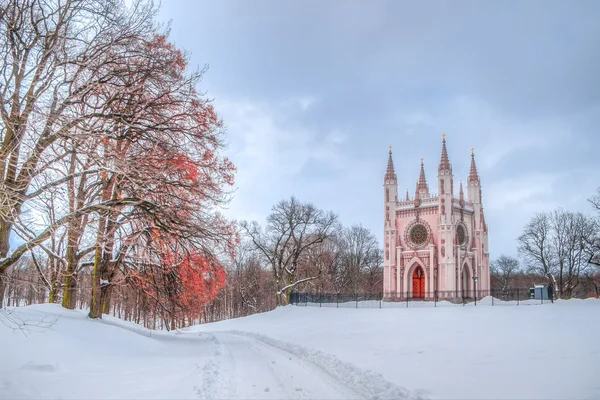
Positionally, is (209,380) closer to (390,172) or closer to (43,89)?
(43,89)

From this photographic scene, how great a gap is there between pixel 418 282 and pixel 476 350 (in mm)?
37715

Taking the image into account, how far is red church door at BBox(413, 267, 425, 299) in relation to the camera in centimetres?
4728

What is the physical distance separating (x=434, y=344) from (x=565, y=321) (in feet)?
17.2

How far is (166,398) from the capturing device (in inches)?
A: 290

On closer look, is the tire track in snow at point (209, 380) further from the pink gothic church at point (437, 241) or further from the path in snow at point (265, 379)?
the pink gothic church at point (437, 241)

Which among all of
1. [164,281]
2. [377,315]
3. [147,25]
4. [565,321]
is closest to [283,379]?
[164,281]

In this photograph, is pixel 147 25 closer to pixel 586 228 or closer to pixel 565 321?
pixel 565 321

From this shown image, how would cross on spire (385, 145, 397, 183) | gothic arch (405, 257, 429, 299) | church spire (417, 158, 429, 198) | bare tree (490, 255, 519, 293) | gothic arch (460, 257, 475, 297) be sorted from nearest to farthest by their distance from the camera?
1. gothic arch (405, 257, 429, 299)
2. gothic arch (460, 257, 475, 297)
3. cross on spire (385, 145, 397, 183)
4. church spire (417, 158, 429, 198)
5. bare tree (490, 255, 519, 293)

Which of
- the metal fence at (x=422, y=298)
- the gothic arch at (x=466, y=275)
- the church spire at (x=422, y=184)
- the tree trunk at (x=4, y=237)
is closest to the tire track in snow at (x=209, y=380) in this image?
the tree trunk at (x=4, y=237)

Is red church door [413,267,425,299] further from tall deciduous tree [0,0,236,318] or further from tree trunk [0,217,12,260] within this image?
tree trunk [0,217,12,260]

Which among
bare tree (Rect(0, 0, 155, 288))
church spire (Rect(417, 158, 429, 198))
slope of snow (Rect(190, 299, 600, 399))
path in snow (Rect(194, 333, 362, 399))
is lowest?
path in snow (Rect(194, 333, 362, 399))

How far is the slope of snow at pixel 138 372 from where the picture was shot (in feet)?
24.6

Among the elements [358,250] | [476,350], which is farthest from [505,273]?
[476,350]

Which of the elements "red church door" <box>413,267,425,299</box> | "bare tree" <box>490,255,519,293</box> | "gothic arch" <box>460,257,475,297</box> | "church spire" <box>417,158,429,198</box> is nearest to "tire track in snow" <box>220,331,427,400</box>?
"red church door" <box>413,267,425,299</box>
